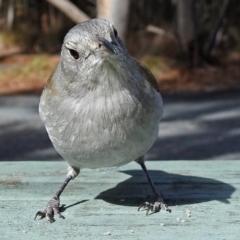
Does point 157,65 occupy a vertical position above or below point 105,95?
below

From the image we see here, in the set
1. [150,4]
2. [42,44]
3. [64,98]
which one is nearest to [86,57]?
[64,98]

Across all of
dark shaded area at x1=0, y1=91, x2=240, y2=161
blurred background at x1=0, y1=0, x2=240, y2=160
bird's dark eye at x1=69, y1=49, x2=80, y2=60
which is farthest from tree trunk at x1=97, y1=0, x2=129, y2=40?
bird's dark eye at x1=69, y1=49, x2=80, y2=60

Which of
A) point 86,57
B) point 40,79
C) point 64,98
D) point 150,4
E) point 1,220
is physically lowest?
point 40,79

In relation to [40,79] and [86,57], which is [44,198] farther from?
[40,79]

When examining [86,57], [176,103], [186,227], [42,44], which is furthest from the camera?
[42,44]

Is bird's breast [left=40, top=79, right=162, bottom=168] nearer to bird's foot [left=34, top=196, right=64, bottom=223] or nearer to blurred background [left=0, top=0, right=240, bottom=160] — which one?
bird's foot [left=34, top=196, right=64, bottom=223]

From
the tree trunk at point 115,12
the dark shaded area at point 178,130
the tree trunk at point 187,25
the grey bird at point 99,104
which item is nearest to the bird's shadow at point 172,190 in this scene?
the grey bird at point 99,104
